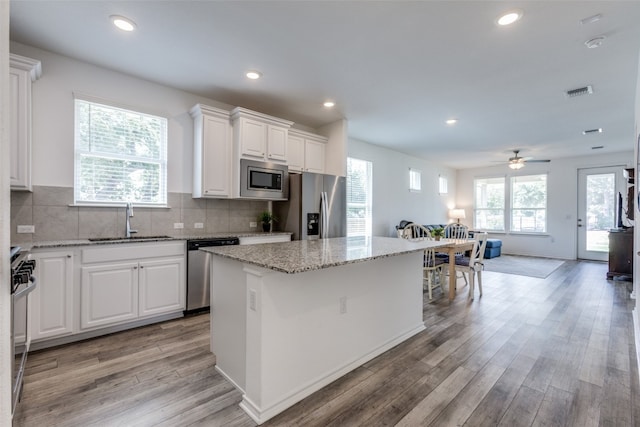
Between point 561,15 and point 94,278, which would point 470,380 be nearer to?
point 561,15

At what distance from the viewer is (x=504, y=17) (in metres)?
2.30

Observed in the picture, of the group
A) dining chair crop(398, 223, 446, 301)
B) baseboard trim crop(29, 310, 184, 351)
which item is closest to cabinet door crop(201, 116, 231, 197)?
baseboard trim crop(29, 310, 184, 351)

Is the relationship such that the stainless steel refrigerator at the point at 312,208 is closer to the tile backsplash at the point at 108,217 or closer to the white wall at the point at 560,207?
the tile backsplash at the point at 108,217

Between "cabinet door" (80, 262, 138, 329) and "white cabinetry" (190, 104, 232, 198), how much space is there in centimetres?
126

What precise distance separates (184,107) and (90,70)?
0.97 meters

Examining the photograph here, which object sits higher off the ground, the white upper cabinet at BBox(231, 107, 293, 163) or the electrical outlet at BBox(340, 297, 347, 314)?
the white upper cabinet at BBox(231, 107, 293, 163)

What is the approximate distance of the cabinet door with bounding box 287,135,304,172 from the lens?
15.1ft

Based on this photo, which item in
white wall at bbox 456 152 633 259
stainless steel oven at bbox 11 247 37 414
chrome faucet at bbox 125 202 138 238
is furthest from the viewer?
white wall at bbox 456 152 633 259

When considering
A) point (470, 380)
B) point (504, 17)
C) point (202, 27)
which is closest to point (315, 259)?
point (470, 380)

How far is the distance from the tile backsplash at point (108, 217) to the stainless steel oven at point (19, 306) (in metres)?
0.79

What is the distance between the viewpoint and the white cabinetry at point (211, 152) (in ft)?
12.2

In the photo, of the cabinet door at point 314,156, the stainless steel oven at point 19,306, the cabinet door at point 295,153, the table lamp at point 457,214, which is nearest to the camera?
the stainless steel oven at point 19,306

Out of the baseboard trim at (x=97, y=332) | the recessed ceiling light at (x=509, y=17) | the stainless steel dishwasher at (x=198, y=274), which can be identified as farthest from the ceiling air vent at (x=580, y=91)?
the baseboard trim at (x=97, y=332)

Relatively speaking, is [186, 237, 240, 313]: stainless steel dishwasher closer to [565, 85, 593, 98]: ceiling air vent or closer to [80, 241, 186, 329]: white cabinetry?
[80, 241, 186, 329]: white cabinetry
